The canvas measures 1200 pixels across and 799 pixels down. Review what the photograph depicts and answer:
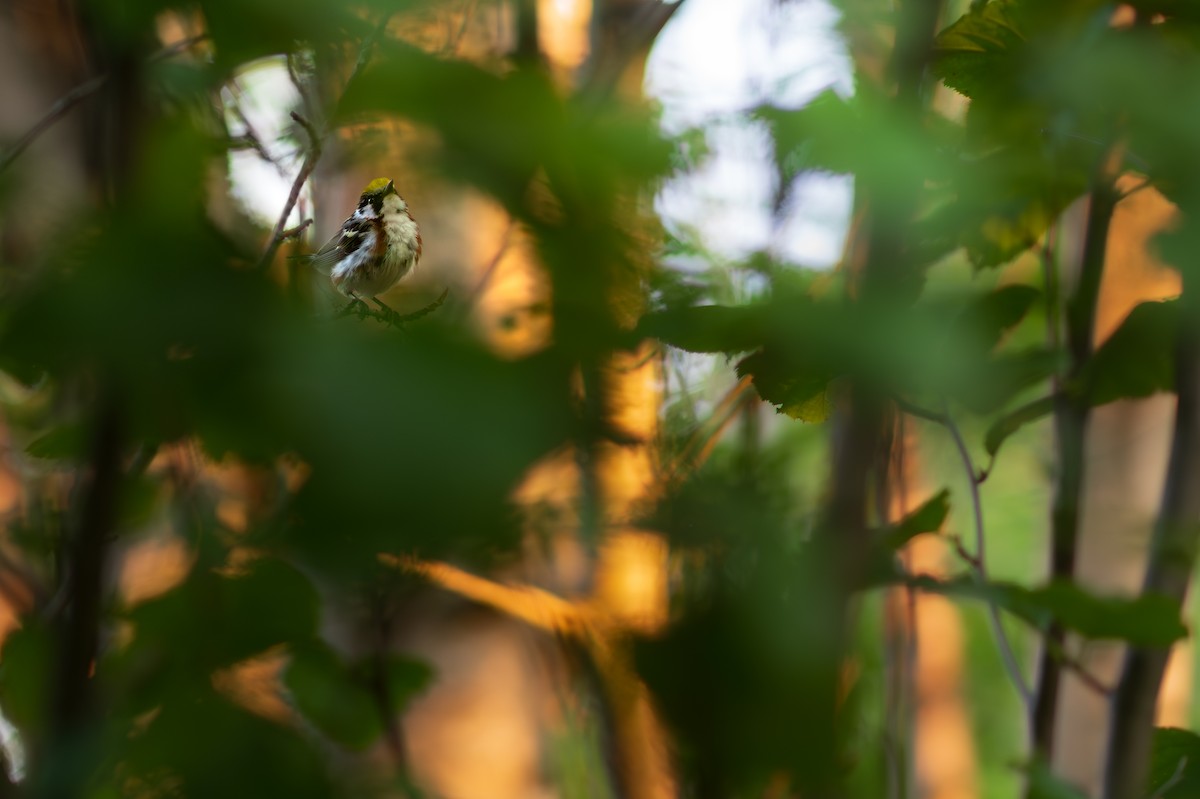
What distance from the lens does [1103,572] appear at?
98 centimetres

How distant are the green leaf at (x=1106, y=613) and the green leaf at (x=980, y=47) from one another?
22 centimetres

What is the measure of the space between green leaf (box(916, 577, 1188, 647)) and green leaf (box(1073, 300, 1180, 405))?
142mm

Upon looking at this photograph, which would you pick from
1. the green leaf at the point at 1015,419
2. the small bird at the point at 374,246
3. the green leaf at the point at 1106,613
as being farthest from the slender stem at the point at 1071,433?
the small bird at the point at 374,246

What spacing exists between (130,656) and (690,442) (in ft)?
0.93

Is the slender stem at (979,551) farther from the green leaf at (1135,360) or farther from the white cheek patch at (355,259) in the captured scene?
the white cheek patch at (355,259)

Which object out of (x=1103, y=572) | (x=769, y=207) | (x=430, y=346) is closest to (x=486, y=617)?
(x=1103, y=572)

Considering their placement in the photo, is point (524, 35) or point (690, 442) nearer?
point (690, 442)

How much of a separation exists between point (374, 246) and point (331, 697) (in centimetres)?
20

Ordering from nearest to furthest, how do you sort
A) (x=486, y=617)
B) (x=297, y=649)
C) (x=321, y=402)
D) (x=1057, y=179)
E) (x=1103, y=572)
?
(x=321, y=402)
(x=297, y=649)
(x=1057, y=179)
(x=1103, y=572)
(x=486, y=617)

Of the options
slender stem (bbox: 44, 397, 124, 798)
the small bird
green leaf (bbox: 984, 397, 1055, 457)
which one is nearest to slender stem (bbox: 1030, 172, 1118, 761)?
green leaf (bbox: 984, 397, 1055, 457)

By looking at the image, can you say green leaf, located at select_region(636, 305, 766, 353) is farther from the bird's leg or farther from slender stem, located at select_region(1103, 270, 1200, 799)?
slender stem, located at select_region(1103, 270, 1200, 799)

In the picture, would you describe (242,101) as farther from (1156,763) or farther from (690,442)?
(1156,763)

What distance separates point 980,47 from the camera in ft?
1.35

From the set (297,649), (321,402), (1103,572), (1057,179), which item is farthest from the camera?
(1103,572)
